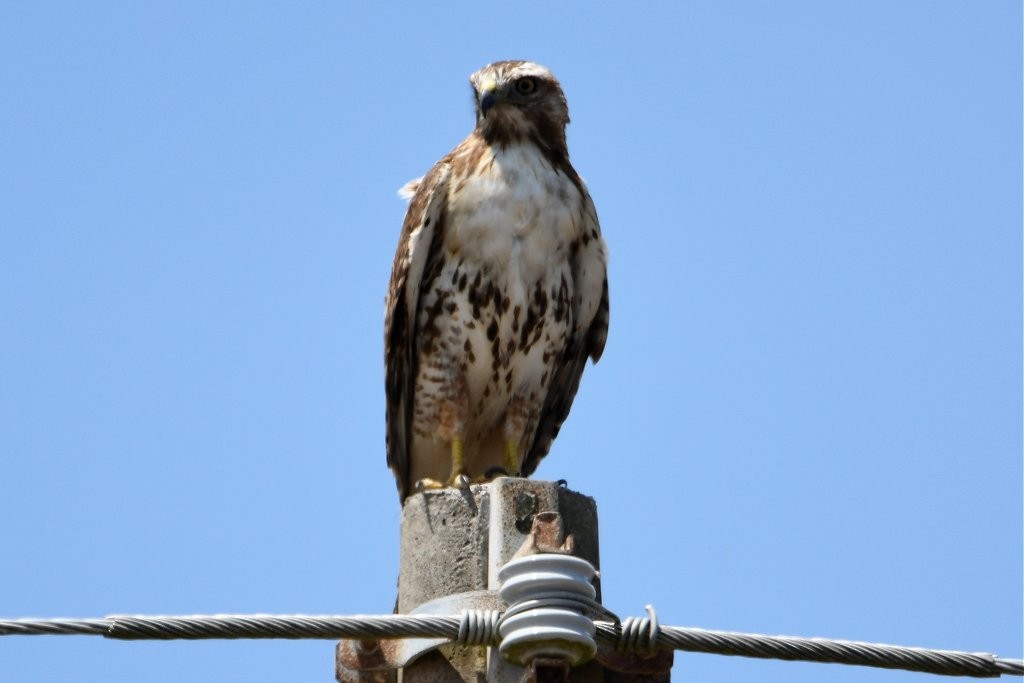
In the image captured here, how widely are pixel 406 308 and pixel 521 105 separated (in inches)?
47.1

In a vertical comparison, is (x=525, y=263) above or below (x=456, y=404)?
above

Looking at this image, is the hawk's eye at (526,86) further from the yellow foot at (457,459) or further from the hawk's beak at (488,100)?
the yellow foot at (457,459)

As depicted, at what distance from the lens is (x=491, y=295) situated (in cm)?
771

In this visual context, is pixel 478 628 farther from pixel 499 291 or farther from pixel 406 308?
pixel 406 308

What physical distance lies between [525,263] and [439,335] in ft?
1.71

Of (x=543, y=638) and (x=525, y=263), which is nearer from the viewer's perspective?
(x=543, y=638)

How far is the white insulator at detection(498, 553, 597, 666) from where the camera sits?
13.6 feet

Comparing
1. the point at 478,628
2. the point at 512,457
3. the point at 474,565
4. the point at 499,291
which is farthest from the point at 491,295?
the point at 478,628

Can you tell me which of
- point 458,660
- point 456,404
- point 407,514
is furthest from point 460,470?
point 458,660

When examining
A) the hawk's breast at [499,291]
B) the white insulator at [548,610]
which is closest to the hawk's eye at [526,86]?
the hawk's breast at [499,291]

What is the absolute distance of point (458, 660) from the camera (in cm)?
454

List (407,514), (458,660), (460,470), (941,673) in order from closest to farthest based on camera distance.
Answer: (941,673) → (458,660) → (407,514) → (460,470)

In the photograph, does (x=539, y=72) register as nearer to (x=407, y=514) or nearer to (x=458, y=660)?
(x=407, y=514)

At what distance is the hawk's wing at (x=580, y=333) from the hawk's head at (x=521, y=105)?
339 mm
